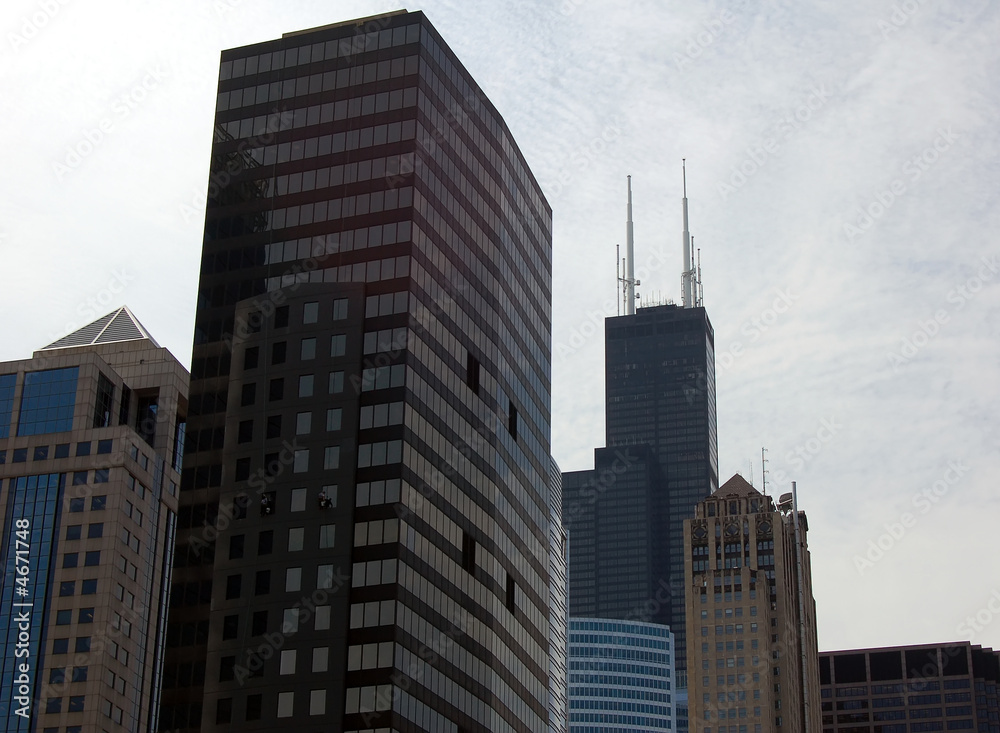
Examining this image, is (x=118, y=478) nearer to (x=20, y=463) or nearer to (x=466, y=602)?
(x=20, y=463)

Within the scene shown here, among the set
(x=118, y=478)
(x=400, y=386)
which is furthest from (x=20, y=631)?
(x=400, y=386)

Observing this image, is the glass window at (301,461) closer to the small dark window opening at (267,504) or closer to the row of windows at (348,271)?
the small dark window opening at (267,504)

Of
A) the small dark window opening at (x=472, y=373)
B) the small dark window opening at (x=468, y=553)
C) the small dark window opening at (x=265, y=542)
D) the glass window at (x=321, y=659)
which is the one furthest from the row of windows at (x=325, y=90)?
the glass window at (x=321, y=659)

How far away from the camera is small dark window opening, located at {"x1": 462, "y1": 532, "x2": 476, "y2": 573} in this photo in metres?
140

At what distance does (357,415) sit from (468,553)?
56.9 ft

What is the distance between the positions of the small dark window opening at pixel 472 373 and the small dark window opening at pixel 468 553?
14.8 m

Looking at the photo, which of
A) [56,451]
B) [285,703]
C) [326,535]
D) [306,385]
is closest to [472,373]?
[306,385]

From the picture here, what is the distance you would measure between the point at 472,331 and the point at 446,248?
880 centimetres

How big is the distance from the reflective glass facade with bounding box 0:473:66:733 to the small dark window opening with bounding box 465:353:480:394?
6999cm

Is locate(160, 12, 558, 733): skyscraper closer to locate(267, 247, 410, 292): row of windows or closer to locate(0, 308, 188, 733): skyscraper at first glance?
locate(267, 247, 410, 292): row of windows

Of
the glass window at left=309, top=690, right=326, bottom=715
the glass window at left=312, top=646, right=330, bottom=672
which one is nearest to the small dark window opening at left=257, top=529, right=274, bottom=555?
the glass window at left=312, top=646, right=330, bottom=672

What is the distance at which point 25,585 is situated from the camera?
615 ft

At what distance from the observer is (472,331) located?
488 feet

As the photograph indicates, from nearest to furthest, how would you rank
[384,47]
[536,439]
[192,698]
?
[192,698], [384,47], [536,439]
